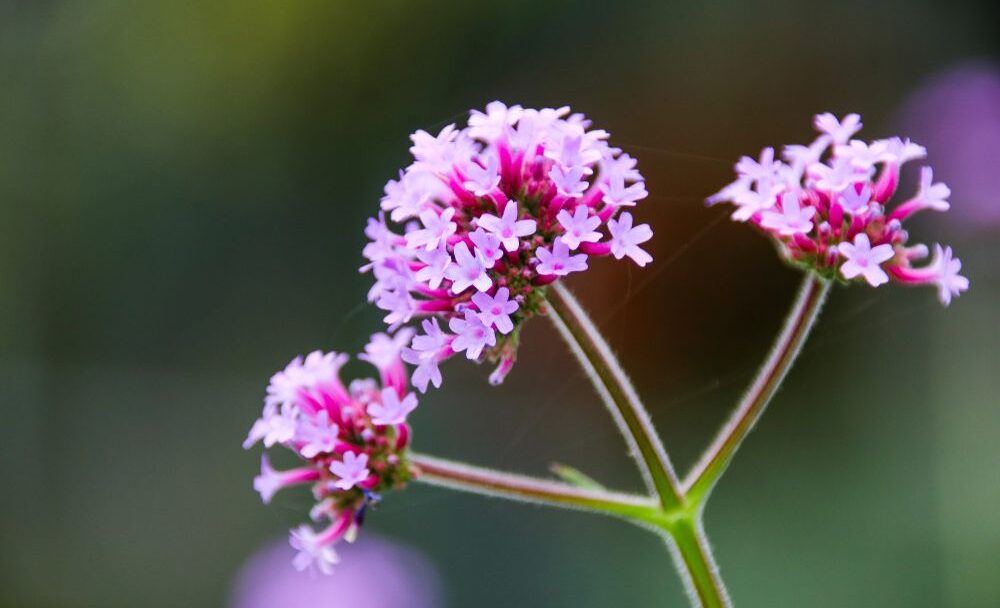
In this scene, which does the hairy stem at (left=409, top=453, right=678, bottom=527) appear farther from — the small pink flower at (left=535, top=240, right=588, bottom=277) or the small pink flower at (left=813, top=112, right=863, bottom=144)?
the small pink flower at (left=813, top=112, right=863, bottom=144)

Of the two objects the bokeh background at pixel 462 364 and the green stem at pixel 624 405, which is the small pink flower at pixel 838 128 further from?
the bokeh background at pixel 462 364

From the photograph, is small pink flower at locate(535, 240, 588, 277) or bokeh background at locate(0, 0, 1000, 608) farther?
bokeh background at locate(0, 0, 1000, 608)

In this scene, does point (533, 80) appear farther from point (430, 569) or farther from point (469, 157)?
point (469, 157)

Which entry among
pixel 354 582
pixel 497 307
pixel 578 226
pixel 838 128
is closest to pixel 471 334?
pixel 497 307

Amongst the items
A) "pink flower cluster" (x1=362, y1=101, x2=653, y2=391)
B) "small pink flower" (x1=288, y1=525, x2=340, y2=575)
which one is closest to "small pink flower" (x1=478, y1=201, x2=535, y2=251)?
"pink flower cluster" (x1=362, y1=101, x2=653, y2=391)

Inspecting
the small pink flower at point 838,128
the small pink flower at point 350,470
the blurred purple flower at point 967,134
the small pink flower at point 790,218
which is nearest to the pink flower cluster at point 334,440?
the small pink flower at point 350,470

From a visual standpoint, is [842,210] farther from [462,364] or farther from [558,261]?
[462,364]
